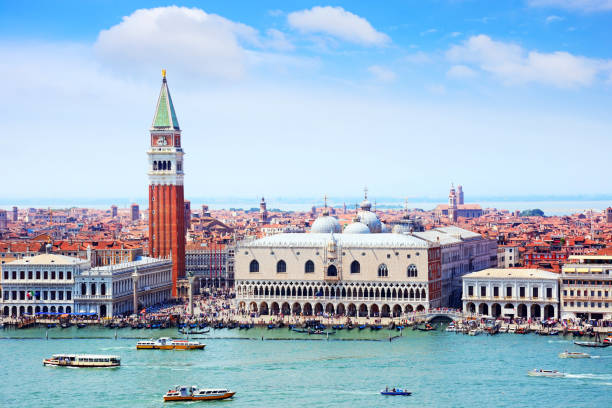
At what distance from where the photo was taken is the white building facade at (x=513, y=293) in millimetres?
59844

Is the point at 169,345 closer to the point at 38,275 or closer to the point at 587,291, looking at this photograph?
the point at 38,275

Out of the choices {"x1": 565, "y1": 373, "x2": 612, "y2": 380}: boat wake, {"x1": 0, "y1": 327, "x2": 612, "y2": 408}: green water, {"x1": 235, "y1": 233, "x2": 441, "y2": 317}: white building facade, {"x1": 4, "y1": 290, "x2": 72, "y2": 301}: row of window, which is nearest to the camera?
{"x1": 0, "y1": 327, "x2": 612, "y2": 408}: green water

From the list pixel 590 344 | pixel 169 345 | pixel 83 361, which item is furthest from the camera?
pixel 169 345

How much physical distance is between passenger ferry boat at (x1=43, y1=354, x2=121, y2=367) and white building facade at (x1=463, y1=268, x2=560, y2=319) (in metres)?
20.4

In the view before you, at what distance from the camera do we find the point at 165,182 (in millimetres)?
72375

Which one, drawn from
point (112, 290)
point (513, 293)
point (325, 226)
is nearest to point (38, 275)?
point (112, 290)

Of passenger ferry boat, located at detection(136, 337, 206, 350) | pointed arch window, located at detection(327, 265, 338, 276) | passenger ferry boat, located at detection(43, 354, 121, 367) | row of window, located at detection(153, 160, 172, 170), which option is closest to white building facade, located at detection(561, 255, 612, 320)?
pointed arch window, located at detection(327, 265, 338, 276)

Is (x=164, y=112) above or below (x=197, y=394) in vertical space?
above

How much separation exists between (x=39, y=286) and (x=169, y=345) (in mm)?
13177

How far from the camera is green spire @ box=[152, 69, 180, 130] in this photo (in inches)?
2832

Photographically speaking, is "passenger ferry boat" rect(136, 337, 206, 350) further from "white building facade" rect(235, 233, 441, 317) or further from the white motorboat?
the white motorboat

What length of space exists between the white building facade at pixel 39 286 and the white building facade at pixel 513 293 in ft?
67.3

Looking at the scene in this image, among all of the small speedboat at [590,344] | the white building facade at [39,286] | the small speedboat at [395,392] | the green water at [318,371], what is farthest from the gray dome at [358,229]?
the small speedboat at [395,392]

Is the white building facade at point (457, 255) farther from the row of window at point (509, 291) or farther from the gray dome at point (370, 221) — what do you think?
the row of window at point (509, 291)
